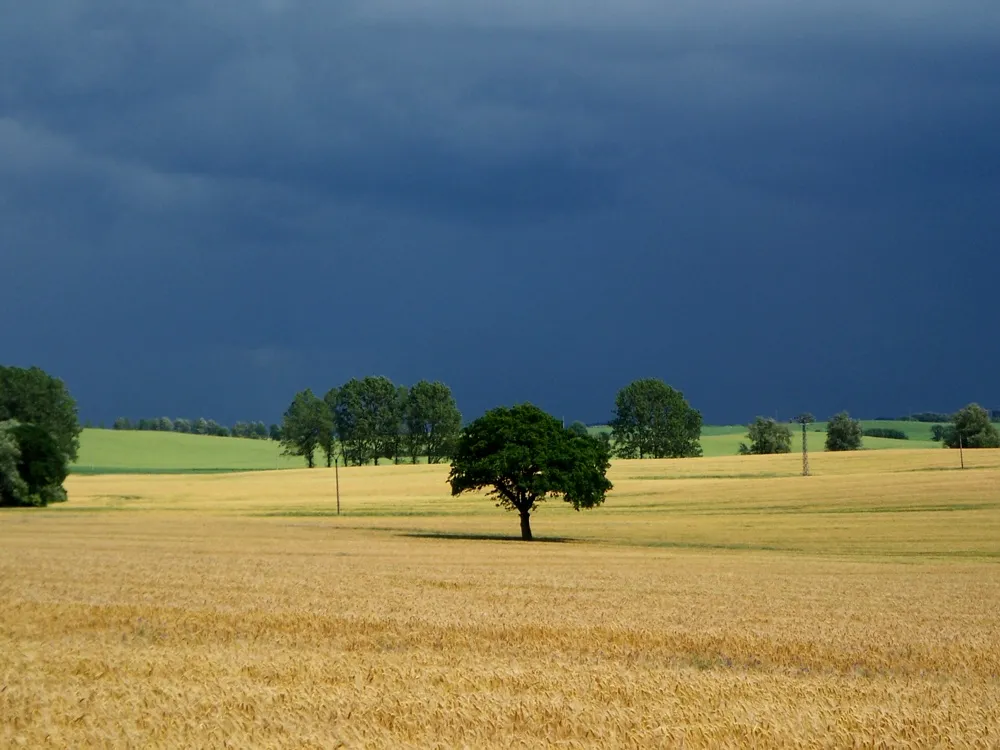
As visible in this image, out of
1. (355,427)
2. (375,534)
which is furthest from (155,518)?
(355,427)

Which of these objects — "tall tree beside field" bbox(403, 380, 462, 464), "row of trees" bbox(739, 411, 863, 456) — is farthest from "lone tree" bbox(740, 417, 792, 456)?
"tall tree beside field" bbox(403, 380, 462, 464)

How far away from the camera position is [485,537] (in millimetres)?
60656

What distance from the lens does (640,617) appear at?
21.3m

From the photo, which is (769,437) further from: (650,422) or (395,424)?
(395,424)

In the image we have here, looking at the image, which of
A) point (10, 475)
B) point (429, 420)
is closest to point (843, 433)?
point (429, 420)

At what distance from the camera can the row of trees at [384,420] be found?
177 meters

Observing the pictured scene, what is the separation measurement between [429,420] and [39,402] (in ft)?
212

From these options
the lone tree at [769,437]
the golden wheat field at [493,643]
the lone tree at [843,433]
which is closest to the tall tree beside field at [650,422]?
the lone tree at [769,437]

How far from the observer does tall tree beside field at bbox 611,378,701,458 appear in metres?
187

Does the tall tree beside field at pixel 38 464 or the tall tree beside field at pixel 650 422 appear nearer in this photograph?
the tall tree beside field at pixel 38 464

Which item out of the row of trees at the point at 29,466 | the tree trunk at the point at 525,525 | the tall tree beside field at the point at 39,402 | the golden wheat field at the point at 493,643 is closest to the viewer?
→ the golden wheat field at the point at 493,643

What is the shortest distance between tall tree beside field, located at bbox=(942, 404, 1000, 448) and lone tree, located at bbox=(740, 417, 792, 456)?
28.7 meters

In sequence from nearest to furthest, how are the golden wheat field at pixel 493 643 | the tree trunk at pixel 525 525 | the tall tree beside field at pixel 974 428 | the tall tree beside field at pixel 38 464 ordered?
the golden wheat field at pixel 493 643, the tree trunk at pixel 525 525, the tall tree beside field at pixel 38 464, the tall tree beside field at pixel 974 428

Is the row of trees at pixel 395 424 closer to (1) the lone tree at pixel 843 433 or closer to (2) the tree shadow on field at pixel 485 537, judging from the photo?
(1) the lone tree at pixel 843 433
